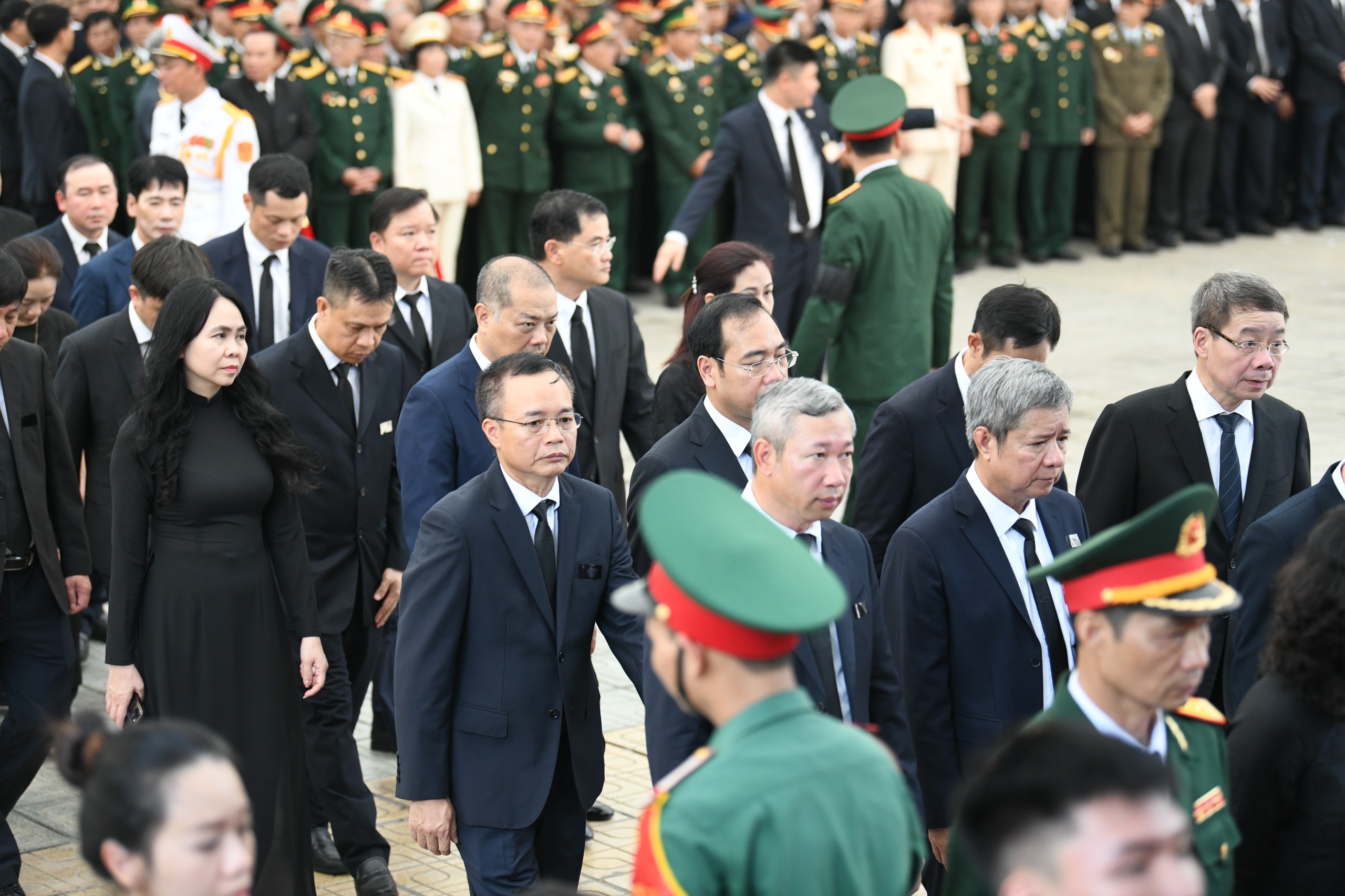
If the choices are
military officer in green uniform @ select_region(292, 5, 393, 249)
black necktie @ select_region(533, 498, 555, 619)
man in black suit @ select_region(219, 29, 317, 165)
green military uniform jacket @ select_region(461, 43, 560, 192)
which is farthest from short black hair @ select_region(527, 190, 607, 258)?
green military uniform jacket @ select_region(461, 43, 560, 192)

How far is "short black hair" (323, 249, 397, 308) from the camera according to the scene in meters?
5.95

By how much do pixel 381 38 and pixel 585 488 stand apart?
31.2 ft

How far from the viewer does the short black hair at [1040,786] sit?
8.32 feet

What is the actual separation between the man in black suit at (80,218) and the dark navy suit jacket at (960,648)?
17.6 feet

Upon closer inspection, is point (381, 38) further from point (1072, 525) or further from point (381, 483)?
point (1072, 525)

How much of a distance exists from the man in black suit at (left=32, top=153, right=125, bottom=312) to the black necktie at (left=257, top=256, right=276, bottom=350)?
1.09 m

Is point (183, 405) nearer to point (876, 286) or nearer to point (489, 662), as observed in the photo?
point (489, 662)

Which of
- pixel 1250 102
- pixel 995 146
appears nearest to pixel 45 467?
pixel 995 146

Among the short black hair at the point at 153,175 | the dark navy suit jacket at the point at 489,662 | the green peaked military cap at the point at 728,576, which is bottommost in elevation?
the dark navy suit jacket at the point at 489,662

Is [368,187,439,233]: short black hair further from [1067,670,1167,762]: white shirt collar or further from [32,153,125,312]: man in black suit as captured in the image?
[1067,670,1167,762]: white shirt collar

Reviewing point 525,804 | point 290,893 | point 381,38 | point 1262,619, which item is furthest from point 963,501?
point 381,38

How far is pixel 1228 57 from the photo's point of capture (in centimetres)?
1767

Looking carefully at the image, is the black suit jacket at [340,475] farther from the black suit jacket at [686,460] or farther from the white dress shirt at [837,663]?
the white dress shirt at [837,663]

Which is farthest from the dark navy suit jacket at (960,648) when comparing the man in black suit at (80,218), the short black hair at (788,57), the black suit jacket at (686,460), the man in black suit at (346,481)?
the short black hair at (788,57)
